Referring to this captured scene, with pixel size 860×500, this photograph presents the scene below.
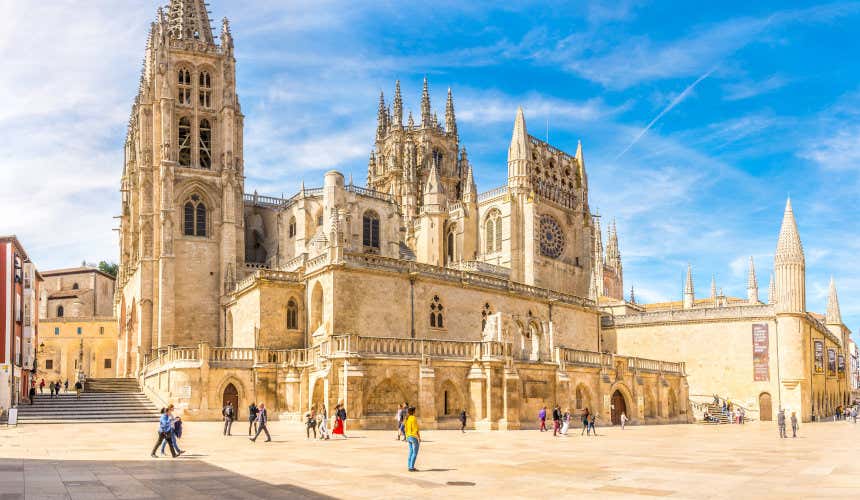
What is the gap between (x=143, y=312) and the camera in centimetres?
5172

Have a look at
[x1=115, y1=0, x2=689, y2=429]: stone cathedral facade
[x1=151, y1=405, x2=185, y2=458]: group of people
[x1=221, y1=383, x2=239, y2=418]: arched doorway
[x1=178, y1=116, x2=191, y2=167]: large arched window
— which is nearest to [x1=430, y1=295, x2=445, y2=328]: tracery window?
[x1=115, y1=0, x2=689, y2=429]: stone cathedral facade

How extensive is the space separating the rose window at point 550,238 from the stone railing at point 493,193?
4044mm

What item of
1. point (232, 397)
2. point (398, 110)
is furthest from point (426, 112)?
point (232, 397)

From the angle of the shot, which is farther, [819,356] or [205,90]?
[205,90]

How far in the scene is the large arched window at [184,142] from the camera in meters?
56.2

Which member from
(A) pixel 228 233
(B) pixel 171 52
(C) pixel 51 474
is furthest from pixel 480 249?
(C) pixel 51 474

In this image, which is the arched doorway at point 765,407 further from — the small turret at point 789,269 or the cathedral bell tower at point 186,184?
the cathedral bell tower at point 186,184

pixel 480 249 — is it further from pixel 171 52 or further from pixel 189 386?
pixel 189 386

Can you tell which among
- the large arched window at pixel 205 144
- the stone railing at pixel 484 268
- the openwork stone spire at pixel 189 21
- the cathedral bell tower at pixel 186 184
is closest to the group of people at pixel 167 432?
the cathedral bell tower at pixel 186 184

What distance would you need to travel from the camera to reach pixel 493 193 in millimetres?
71562

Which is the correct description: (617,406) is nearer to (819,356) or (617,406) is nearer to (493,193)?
(819,356)

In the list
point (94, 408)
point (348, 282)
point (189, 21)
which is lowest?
point (94, 408)

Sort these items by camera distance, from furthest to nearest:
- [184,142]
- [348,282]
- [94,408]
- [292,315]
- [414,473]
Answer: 1. [184,142]
2. [292,315]
3. [348,282]
4. [94,408]
5. [414,473]

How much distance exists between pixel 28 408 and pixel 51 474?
946 inches
